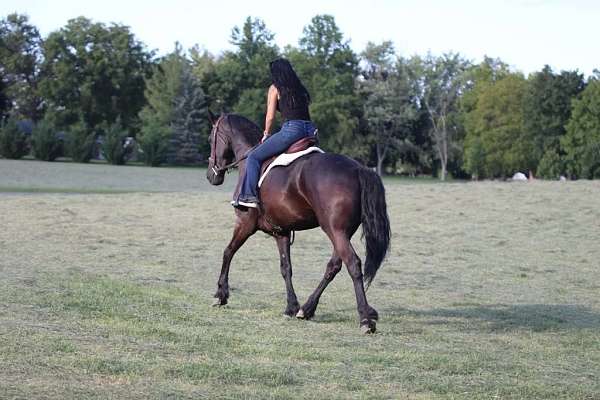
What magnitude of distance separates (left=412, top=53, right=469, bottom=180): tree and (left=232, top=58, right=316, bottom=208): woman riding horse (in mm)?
94530

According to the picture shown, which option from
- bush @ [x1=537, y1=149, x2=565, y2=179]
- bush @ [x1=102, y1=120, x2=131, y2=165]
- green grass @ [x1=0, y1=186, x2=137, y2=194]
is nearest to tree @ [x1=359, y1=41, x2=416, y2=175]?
bush @ [x1=537, y1=149, x2=565, y2=179]

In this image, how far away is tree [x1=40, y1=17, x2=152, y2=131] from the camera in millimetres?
94125

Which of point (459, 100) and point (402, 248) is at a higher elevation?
point (459, 100)

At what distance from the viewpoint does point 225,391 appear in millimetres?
6633

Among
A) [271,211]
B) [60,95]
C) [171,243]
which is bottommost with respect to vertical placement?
[171,243]

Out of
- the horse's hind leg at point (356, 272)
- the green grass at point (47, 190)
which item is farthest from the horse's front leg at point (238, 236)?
the green grass at point (47, 190)

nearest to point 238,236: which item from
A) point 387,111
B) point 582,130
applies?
point 582,130

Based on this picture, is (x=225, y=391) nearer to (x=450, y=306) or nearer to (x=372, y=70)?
(x=450, y=306)

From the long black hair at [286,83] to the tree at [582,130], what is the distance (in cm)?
7296

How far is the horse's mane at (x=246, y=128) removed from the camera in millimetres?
12320

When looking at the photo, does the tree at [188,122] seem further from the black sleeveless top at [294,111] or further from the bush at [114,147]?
the black sleeveless top at [294,111]

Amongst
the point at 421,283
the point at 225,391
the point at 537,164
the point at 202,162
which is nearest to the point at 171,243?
the point at 421,283

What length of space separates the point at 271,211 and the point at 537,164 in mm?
85252

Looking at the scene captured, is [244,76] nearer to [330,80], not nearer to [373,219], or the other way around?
[330,80]
